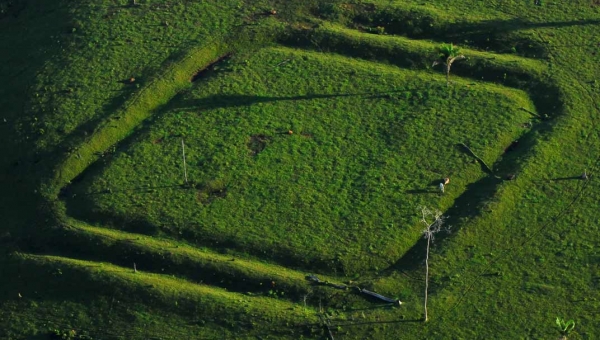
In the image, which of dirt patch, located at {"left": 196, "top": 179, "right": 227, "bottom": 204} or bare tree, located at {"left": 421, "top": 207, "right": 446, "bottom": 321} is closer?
bare tree, located at {"left": 421, "top": 207, "right": 446, "bottom": 321}

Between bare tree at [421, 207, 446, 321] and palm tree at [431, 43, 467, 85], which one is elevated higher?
palm tree at [431, 43, 467, 85]

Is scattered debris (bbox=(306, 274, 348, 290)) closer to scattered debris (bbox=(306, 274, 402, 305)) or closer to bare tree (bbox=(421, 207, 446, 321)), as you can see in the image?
scattered debris (bbox=(306, 274, 402, 305))

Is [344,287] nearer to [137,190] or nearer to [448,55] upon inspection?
[137,190]

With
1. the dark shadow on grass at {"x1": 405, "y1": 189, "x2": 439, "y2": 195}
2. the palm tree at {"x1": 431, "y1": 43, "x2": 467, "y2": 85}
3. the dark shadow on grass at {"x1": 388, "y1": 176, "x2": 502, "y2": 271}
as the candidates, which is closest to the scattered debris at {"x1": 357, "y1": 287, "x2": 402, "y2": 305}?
the dark shadow on grass at {"x1": 388, "y1": 176, "x2": 502, "y2": 271}

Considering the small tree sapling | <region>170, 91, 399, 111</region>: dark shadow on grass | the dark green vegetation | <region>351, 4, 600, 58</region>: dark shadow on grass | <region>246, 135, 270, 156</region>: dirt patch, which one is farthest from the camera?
<region>351, 4, 600, 58</region>: dark shadow on grass

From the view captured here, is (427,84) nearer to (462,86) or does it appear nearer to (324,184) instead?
(462,86)

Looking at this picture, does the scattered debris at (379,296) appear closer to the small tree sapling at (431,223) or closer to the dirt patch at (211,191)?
the small tree sapling at (431,223)

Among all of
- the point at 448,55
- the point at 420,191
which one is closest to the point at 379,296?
the point at 420,191
